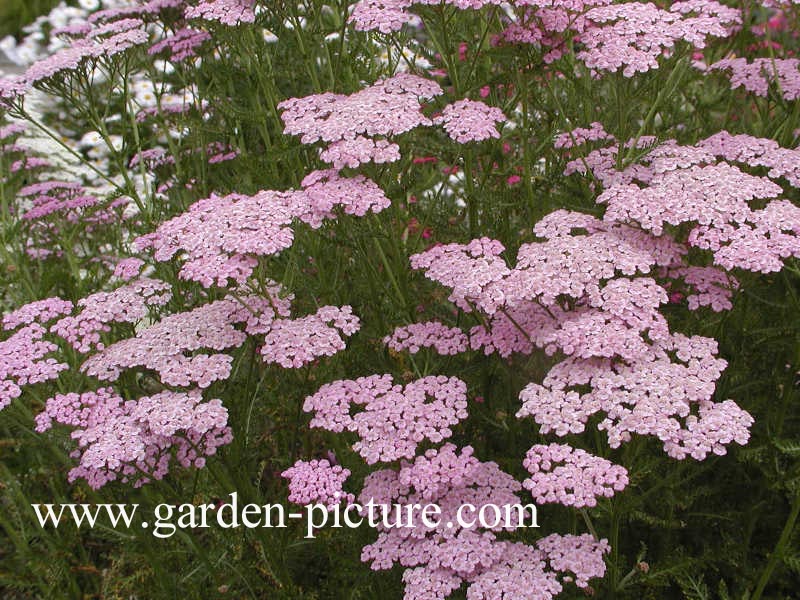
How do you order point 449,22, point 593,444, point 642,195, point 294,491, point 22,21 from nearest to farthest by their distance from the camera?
point 294,491, point 642,195, point 593,444, point 449,22, point 22,21

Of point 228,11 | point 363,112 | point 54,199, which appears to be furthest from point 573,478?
point 54,199

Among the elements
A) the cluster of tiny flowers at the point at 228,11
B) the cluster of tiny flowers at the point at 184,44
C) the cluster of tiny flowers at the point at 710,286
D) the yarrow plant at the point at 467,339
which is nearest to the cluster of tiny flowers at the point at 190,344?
the yarrow plant at the point at 467,339

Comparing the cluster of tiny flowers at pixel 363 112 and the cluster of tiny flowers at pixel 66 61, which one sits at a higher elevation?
the cluster of tiny flowers at pixel 66 61

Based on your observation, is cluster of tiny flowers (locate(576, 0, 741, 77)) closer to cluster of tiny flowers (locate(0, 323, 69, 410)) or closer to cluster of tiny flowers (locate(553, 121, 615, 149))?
cluster of tiny flowers (locate(553, 121, 615, 149))

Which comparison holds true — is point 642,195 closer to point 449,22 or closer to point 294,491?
point 449,22

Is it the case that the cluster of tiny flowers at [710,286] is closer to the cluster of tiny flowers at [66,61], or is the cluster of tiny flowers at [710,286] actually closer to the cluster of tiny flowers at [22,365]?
the cluster of tiny flowers at [22,365]

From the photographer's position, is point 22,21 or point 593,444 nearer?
point 593,444

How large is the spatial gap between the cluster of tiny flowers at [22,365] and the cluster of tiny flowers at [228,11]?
124 cm

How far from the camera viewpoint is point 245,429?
2.54 m

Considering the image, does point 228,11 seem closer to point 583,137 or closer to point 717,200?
point 583,137

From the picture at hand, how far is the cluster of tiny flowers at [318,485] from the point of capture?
2.17m

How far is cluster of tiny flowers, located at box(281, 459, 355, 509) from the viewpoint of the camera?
217 cm

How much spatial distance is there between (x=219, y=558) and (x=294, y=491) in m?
0.65

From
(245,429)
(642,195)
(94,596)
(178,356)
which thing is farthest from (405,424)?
(94,596)
